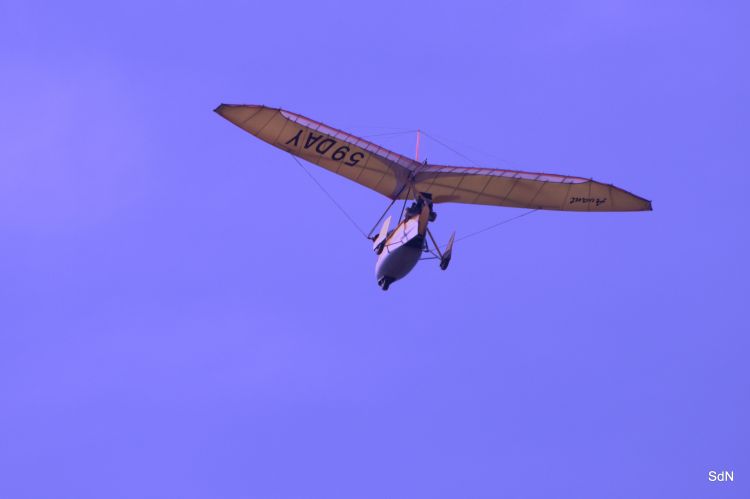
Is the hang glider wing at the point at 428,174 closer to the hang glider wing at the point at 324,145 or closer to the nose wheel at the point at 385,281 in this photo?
the hang glider wing at the point at 324,145

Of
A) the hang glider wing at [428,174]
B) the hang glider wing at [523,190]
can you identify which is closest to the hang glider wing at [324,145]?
the hang glider wing at [428,174]

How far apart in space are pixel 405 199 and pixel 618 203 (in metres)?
7.12

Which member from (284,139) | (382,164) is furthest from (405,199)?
(284,139)

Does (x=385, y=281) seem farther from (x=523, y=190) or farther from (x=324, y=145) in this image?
(x=523, y=190)

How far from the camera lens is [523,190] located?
169 ft

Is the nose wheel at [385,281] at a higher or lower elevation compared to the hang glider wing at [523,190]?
lower

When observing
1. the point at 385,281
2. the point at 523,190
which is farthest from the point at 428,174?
the point at 385,281

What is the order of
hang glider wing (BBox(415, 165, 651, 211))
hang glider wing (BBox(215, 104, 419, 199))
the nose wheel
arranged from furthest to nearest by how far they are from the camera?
hang glider wing (BBox(415, 165, 651, 211)), hang glider wing (BBox(215, 104, 419, 199)), the nose wheel

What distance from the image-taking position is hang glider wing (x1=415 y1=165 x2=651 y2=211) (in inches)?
1991

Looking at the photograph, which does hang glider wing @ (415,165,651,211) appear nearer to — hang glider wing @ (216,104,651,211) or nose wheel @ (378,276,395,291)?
hang glider wing @ (216,104,651,211)

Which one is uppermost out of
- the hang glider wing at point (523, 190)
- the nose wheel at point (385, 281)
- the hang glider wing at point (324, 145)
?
the hang glider wing at point (324, 145)

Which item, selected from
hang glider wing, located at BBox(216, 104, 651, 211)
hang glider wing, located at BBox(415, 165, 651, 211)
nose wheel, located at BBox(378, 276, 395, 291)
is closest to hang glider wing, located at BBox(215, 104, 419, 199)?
hang glider wing, located at BBox(216, 104, 651, 211)

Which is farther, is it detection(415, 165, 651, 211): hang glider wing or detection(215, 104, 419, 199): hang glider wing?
detection(415, 165, 651, 211): hang glider wing

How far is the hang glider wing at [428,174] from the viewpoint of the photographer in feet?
166
